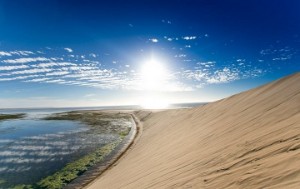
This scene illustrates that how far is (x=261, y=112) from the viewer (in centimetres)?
985

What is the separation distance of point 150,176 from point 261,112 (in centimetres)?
519

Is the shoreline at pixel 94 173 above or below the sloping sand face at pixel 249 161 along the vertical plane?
below

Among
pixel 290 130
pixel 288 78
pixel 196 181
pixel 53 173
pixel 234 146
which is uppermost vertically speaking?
pixel 288 78

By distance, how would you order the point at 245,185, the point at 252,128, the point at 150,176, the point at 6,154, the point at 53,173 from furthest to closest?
the point at 6,154 < the point at 53,173 < the point at 252,128 < the point at 150,176 < the point at 245,185

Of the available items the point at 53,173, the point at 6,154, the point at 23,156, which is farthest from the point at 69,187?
the point at 6,154

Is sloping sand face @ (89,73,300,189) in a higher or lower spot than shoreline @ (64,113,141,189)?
higher

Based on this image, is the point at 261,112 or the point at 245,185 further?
the point at 261,112

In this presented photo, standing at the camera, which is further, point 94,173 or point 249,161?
point 94,173

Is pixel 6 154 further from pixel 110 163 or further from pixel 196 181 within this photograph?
pixel 196 181

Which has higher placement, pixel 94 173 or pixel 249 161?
pixel 249 161

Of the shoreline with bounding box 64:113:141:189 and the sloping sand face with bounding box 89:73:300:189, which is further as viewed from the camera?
the shoreline with bounding box 64:113:141:189

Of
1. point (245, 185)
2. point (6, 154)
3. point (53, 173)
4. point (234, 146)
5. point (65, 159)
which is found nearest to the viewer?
point (245, 185)

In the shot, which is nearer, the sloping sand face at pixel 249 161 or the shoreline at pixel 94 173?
the sloping sand face at pixel 249 161

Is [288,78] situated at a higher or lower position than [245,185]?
higher
